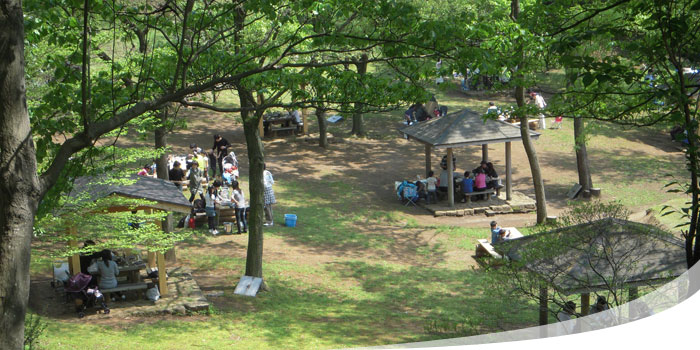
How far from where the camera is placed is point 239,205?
59.1ft

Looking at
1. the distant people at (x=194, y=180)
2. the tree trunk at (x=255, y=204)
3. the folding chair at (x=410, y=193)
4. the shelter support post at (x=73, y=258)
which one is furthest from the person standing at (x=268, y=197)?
the shelter support post at (x=73, y=258)

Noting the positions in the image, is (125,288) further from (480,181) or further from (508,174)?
(508,174)

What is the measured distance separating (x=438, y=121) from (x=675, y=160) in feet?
35.9

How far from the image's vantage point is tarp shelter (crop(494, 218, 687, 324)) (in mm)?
9016

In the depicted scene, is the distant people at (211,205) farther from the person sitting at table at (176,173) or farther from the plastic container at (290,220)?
the person sitting at table at (176,173)

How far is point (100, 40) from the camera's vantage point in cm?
1516

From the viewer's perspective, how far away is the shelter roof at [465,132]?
21.5 m

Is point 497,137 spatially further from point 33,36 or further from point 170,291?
→ point 33,36

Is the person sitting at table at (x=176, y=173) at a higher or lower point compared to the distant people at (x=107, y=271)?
higher

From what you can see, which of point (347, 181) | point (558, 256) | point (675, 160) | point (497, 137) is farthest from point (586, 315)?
point (675, 160)

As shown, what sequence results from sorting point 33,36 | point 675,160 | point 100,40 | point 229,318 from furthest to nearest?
point 675,160 → point 100,40 → point 229,318 → point 33,36

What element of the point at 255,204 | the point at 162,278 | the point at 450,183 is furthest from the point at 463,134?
the point at 162,278

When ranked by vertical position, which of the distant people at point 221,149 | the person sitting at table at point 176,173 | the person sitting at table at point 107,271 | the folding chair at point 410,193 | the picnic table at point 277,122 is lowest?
the person sitting at table at point 107,271

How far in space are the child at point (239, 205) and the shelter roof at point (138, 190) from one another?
11.2 ft
